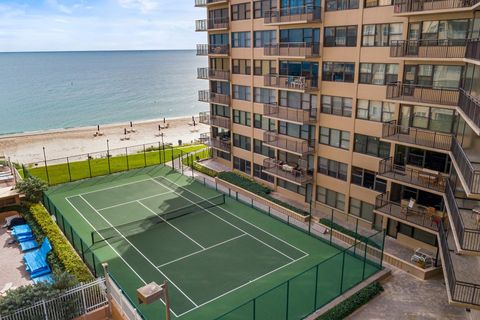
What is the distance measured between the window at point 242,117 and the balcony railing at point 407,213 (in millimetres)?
16039

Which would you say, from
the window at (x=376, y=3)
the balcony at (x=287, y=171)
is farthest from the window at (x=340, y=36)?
the balcony at (x=287, y=171)

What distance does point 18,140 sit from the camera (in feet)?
220

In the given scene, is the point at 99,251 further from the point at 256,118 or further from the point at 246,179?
the point at 256,118

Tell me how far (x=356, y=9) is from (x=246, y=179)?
725 inches

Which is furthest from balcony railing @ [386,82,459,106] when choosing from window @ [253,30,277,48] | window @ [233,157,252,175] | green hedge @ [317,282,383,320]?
window @ [233,157,252,175]

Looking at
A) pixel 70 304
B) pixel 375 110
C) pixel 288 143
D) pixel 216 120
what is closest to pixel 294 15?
pixel 375 110

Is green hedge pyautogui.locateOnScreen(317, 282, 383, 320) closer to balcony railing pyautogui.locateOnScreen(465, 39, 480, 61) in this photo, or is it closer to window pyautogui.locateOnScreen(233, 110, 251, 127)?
balcony railing pyautogui.locateOnScreen(465, 39, 480, 61)

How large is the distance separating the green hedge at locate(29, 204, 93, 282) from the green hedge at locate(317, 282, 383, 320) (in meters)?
12.8

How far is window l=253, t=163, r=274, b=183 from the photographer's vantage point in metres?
37.7

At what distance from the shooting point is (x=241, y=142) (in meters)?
40.4

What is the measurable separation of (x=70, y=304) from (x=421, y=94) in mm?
21716

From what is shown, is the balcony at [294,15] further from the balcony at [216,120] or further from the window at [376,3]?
the balcony at [216,120]

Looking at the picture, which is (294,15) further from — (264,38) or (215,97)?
(215,97)

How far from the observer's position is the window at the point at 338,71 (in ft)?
91.9
